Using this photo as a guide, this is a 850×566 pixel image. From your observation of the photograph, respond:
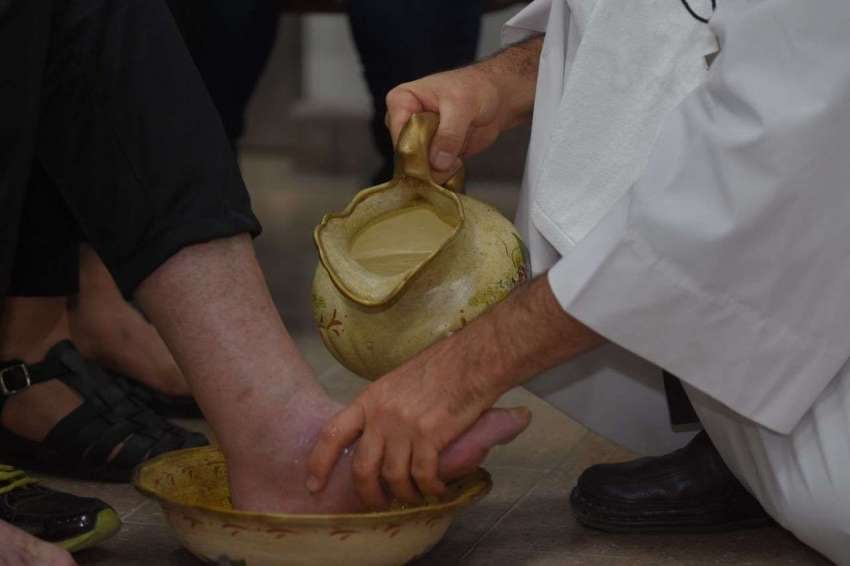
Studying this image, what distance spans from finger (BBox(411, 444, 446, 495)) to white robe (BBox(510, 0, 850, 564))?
166mm

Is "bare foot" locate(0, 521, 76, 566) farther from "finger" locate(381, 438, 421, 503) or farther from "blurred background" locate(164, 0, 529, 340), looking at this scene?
"blurred background" locate(164, 0, 529, 340)

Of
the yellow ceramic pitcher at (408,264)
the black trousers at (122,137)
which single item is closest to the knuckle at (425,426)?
the yellow ceramic pitcher at (408,264)

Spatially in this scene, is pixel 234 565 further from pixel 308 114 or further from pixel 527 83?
pixel 308 114

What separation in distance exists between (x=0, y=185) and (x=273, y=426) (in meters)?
0.31

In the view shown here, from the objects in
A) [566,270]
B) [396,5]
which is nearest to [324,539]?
Answer: [566,270]

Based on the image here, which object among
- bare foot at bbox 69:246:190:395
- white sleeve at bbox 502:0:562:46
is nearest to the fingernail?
white sleeve at bbox 502:0:562:46

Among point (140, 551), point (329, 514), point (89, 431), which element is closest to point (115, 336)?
point (89, 431)

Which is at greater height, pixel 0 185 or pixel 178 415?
pixel 0 185

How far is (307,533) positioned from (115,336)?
0.72 m

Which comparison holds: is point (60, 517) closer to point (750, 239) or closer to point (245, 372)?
point (245, 372)

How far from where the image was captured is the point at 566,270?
51.3 inches

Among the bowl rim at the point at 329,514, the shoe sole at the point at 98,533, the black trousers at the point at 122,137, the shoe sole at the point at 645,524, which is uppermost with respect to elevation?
the black trousers at the point at 122,137

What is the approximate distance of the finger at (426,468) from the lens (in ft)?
4.32

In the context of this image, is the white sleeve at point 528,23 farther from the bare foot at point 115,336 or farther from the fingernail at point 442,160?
the bare foot at point 115,336
